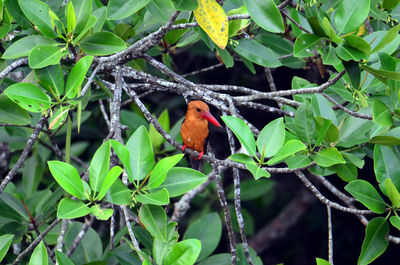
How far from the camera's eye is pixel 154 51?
2740mm

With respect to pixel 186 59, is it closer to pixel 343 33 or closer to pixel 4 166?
pixel 4 166

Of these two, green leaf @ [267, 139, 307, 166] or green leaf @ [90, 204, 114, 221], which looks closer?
green leaf @ [90, 204, 114, 221]

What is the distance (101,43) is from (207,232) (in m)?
1.31

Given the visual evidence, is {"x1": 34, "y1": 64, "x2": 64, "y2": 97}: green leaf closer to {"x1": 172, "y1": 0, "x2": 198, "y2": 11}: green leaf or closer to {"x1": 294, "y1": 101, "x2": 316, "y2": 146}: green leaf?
{"x1": 172, "y1": 0, "x2": 198, "y2": 11}: green leaf

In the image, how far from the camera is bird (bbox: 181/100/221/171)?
9.83ft

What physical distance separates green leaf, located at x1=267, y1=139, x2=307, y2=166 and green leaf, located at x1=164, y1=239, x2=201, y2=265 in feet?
1.22

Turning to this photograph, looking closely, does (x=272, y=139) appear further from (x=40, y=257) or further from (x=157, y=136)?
(x=157, y=136)

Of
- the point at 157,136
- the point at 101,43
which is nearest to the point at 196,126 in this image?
the point at 157,136

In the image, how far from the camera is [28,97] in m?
1.81

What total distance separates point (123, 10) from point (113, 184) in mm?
620

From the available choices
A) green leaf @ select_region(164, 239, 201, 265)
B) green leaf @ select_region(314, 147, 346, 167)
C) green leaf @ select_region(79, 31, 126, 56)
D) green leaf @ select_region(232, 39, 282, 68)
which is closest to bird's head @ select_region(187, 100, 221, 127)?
green leaf @ select_region(232, 39, 282, 68)

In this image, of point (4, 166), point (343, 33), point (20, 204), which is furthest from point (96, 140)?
point (343, 33)

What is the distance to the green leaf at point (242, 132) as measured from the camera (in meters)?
1.78

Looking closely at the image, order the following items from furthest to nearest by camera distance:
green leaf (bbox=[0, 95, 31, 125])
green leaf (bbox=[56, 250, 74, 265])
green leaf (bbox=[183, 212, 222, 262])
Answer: green leaf (bbox=[183, 212, 222, 262]) → green leaf (bbox=[0, 95, 31, 125]) → green leaf (bbox=[56, 250, 74, 265])
